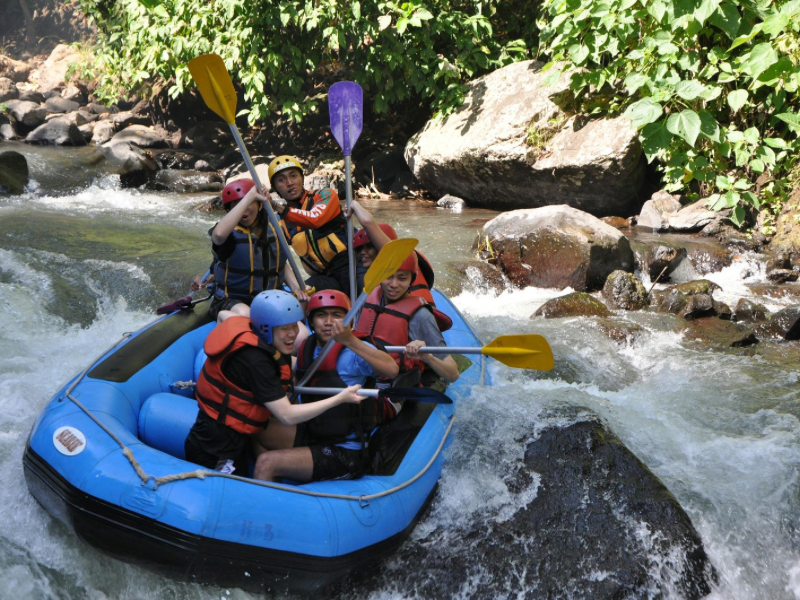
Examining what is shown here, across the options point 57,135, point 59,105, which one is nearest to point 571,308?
point 57,135

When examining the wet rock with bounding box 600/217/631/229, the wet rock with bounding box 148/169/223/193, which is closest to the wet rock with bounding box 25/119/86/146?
the wet rock with bounding box 148/169/223/193

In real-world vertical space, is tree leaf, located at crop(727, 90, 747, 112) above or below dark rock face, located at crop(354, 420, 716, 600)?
above

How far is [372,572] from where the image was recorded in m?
2.59

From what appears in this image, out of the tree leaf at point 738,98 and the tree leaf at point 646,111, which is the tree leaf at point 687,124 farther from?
the tree leaf at point 738,98

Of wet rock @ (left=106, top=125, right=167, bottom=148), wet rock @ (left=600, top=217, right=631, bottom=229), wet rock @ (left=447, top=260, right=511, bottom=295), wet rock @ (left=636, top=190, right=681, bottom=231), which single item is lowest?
wet rock @ (left=106, top=125, right=167, bottom=148)

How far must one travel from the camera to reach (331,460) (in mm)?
2656

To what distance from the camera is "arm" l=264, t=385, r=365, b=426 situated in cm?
239

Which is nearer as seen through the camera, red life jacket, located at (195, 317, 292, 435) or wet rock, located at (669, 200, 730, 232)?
red life jacket, located at (195, 317, 292, 435)

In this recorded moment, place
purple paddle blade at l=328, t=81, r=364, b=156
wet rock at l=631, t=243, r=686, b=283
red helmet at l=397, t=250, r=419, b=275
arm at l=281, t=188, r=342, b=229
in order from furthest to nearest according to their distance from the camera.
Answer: wet rock at l=631, t=243, r=686, b=283 → purple paddle blade at l=328, t=81, r=364, b=156 → arm at l=281, t=188, r=342, b=229 → red helmet at l=397, t=250, r=419, b=275

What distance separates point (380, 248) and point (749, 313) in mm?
3261

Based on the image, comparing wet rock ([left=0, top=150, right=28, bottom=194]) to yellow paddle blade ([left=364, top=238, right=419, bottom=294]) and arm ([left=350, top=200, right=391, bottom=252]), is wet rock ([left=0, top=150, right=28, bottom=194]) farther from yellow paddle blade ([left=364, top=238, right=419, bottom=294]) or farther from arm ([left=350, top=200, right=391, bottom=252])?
yellow paddle blade ([left=364, top=238, right=419, bottom=294])

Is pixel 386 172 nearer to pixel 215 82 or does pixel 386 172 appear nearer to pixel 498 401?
pixel 215 82

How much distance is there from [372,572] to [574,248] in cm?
386

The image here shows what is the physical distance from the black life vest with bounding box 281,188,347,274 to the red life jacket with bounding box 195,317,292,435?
1276 mm
